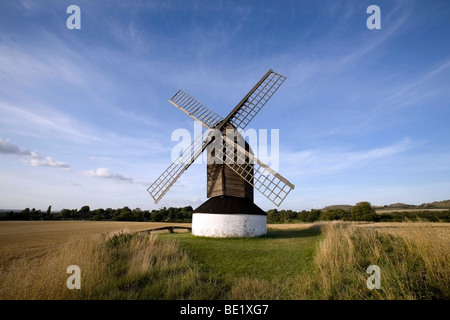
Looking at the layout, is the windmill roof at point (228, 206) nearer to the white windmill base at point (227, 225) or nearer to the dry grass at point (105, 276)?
the white windmill base at point (227, 225)

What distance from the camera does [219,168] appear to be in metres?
18.1

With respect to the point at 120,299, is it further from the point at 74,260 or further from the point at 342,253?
the point at 342,253

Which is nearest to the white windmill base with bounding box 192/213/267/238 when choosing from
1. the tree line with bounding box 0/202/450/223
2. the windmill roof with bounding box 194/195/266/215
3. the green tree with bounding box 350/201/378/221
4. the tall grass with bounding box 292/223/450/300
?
the windmill roof with bounding box 194/195/266/215

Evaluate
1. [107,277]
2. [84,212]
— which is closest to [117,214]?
[84,212]

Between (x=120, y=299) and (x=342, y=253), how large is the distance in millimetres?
7259

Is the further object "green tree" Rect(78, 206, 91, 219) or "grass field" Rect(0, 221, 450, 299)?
"green tree" Rect(78, 206, 91, 219)

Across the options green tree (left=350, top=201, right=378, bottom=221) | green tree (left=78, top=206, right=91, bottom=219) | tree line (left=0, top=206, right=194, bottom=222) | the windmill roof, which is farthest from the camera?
green tree (left=78, top=206, right=91, bottom=219)

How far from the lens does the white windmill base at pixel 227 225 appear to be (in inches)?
639

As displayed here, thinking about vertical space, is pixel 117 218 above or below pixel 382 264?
below

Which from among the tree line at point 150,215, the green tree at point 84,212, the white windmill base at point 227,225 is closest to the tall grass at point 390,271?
the white windmill base at point 227,225

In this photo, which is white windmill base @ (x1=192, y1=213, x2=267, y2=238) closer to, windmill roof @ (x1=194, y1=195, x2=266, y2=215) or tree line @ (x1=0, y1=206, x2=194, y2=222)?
windmill roof @ (x1=194, y1=195, x2=266, y2=215)

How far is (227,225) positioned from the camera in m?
16.3

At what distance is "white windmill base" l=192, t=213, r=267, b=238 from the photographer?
16234 millimetres

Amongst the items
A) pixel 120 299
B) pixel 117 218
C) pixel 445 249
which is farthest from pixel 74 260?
pixel 117 218
